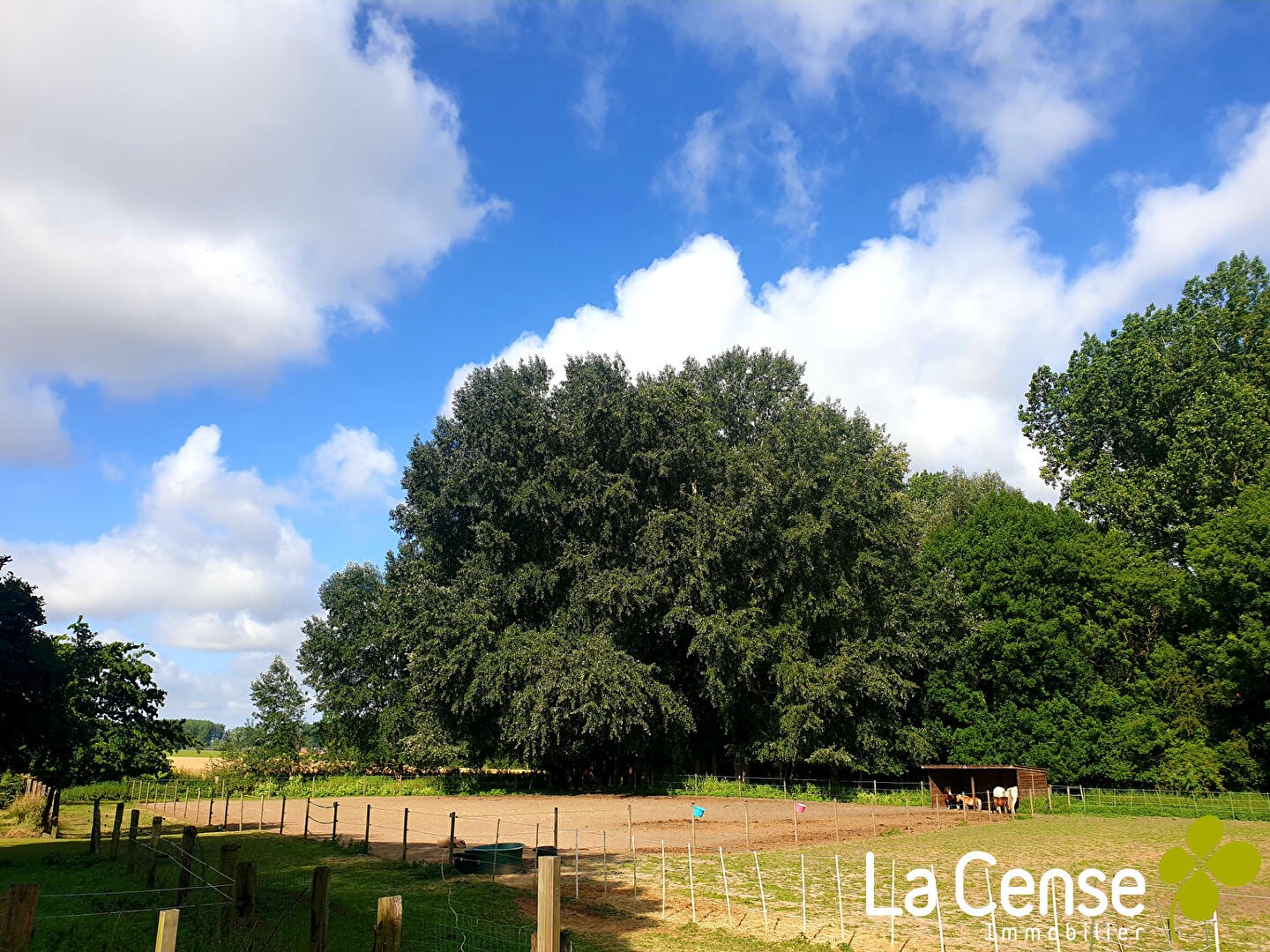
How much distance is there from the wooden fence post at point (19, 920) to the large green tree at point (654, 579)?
28.7m

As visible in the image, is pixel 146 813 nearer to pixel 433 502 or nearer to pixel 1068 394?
pixel 433 502

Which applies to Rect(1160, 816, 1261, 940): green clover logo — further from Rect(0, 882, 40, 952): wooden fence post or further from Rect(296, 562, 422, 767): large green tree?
Rect(296, 562, 422, 767): large green tree

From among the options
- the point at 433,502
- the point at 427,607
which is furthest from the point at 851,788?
the point at 433,502

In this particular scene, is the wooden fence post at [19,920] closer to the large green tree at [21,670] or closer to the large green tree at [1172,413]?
the large green tree at [21,670]

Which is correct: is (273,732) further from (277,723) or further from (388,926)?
(388,926)

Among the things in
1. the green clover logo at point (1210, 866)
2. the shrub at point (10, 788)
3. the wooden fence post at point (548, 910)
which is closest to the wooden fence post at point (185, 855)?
the wooden fence post at point (548, 910)

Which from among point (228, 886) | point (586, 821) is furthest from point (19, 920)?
point (586, 821)

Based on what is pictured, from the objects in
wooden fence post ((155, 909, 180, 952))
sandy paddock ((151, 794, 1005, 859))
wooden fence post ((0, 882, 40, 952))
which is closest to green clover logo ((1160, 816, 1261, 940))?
wooden fence post ((155, 909, 180, 952))

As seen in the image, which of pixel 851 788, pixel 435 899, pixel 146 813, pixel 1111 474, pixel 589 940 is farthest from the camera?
pixel 1111 474

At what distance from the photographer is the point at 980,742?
3816 centimetres

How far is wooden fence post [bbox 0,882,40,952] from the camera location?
17.6 feet

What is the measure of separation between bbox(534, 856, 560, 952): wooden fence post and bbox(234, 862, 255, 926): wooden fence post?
686cm

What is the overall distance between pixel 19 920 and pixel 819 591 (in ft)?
118

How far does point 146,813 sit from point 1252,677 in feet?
146
